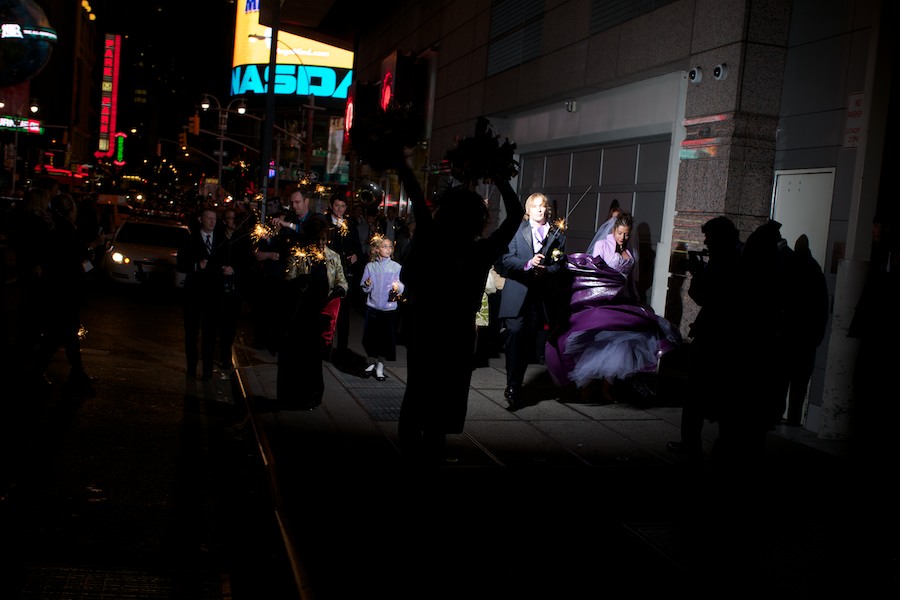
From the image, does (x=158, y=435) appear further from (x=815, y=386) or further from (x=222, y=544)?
(x=815, y=386)

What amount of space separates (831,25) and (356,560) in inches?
271

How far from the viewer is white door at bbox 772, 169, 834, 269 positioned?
7980 millimetres

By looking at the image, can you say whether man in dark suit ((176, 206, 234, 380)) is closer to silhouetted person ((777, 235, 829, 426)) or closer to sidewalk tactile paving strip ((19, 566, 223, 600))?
sidewalk tactile paving strip ((19, 566, 223, 600))

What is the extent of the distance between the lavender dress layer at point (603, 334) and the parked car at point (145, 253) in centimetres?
926

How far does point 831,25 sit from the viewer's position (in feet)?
26.7

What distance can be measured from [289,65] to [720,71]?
39.6 meters

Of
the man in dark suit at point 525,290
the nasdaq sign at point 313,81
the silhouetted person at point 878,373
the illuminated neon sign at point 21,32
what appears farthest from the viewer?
the nasdaq sign at point 313,81

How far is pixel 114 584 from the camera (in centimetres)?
397

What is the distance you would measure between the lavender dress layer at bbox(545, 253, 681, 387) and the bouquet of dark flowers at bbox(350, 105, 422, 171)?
4.32 m

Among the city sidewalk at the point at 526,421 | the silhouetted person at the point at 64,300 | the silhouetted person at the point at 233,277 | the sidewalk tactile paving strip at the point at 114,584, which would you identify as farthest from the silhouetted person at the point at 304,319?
the sidewalk tactile paving strip at the point at 114,584

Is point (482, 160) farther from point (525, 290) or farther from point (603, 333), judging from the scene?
point (603, 333)

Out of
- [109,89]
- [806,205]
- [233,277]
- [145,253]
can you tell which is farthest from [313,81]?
[109,89]

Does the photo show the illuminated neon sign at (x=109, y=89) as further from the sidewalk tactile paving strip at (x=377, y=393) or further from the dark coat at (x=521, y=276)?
the dark coat at (x=521, y=276)

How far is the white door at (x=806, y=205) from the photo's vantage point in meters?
7.98
